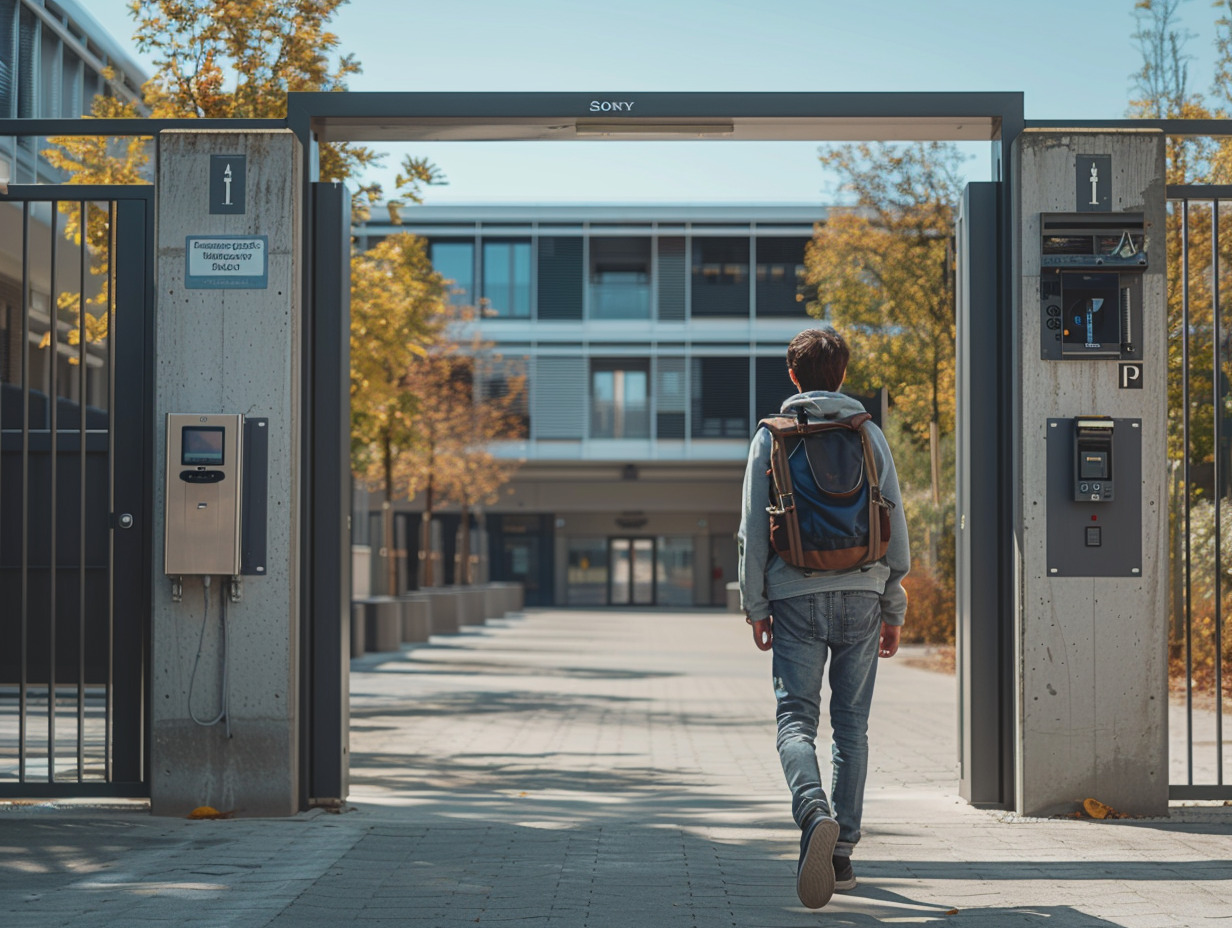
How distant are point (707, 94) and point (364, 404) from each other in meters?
10.9

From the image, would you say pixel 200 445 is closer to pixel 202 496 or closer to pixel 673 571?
pixel 202 496

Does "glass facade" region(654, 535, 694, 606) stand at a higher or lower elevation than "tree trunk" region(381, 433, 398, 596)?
lower

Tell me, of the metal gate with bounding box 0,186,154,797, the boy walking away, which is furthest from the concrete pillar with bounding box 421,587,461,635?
the boy walking away

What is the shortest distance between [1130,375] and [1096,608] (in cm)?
111

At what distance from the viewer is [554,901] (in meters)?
5.03

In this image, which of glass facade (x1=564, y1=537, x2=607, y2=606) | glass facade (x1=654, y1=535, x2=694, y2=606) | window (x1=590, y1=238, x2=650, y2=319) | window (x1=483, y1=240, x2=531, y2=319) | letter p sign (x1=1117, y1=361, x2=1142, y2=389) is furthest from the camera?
glass facade (x1=564, y1=537, x2=607, y2=606)

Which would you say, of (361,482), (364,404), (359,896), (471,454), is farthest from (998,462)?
(471,454)

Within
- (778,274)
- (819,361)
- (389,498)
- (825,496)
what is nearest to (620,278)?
(778,274)

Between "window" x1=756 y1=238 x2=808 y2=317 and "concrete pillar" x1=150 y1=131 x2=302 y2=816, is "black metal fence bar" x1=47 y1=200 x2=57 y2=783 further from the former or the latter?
"window" x1=756 y1=238 x2=808 y2=317

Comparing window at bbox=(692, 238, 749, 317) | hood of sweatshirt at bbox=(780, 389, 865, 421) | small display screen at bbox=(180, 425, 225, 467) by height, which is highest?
window at bbox=(692, 238, 749, 317)

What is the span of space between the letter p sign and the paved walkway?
2023mm

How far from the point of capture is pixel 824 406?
206 inches

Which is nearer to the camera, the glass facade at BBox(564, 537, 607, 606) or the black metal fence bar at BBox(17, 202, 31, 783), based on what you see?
the black metal fence bar at BBox(17, 202, 31, 783)

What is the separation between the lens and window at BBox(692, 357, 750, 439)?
4378cm
